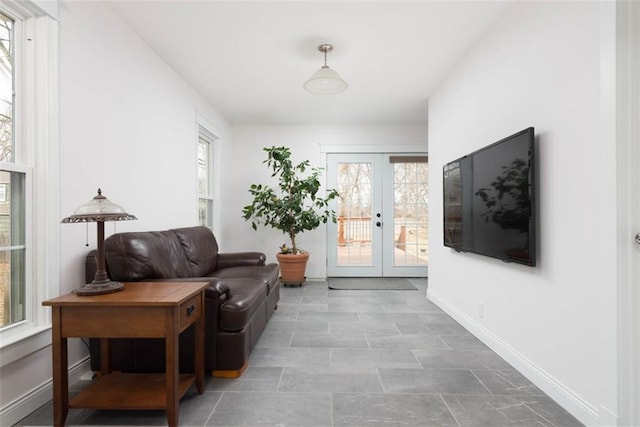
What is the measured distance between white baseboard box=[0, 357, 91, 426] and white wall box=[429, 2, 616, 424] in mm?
2870

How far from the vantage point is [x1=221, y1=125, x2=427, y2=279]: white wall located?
17.3 ft

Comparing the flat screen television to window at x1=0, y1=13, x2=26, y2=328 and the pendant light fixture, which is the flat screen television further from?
window at x1=0, y1=13, x2=26, y2=328

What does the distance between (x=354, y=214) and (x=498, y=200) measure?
3.19 m

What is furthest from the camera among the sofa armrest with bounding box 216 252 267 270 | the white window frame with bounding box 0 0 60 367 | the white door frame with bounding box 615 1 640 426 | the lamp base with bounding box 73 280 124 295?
the sofa armrest with bounding box 216 252 267 270

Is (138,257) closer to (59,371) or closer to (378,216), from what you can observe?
(59,371)

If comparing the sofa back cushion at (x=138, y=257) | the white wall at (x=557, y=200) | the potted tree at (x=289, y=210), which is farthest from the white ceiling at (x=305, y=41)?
the sofa back cushion at (x=138, y=257)

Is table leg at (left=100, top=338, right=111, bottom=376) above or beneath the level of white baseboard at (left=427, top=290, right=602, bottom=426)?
above

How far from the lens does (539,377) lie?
6.43 ft

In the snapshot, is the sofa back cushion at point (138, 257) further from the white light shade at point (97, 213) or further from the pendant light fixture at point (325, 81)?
the pendant light fixture at point (325, 81)

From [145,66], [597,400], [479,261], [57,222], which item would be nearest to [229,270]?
[57,222]

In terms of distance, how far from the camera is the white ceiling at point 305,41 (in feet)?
7.64

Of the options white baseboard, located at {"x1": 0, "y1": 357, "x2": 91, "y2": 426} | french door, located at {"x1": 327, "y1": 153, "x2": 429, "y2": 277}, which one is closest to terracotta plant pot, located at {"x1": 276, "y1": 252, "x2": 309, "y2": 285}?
french door, located at {"x1": 327, "y1": 153, "x2": 429, "y2": 277}

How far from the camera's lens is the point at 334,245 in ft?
17.7

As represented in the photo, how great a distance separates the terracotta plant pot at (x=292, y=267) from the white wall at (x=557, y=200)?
257 cm
